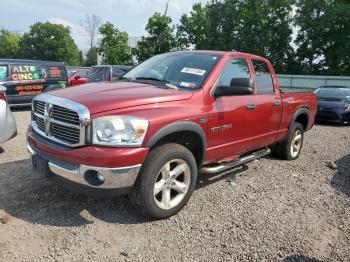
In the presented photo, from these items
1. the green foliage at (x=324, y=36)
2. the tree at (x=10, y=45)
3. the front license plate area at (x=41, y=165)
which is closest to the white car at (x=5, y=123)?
the front license plate area at (x=41, y=165)

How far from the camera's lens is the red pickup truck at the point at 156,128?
10.3ft

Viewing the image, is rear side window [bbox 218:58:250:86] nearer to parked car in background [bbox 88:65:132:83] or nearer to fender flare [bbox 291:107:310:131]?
fender flare [bbox 291:107:310:131]

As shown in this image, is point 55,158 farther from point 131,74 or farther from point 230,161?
point 230,161

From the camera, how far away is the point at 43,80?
11.9m

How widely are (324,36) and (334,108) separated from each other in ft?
99.5

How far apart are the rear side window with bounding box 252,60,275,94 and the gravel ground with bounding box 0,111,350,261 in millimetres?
1350

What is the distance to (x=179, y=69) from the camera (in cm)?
434

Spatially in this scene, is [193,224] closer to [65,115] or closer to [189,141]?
[189,141]

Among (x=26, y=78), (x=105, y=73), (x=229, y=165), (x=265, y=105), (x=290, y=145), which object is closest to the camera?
(x=229, y=165)

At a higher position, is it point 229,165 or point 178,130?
point 178,130

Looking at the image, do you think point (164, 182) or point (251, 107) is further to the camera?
point (251, 107)

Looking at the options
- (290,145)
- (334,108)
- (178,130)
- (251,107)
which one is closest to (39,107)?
(178,130)

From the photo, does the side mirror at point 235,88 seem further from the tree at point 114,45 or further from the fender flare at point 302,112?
the tree at point 114,45

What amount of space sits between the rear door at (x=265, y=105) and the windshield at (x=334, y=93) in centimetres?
775
